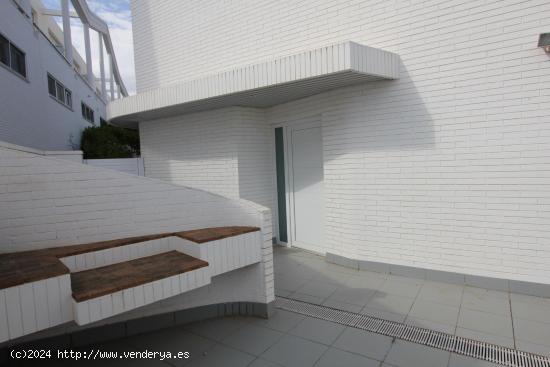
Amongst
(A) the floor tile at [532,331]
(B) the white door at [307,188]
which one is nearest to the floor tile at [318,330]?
(A) the floor tile at [532,331]

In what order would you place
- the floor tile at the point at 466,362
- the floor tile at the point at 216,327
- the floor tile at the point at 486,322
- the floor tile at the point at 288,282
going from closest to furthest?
the floor tile at the point at 466,362, the floor tile at the point at 486,322, the floor tile at the point at 216,327, the floor tile at the point at 288,282

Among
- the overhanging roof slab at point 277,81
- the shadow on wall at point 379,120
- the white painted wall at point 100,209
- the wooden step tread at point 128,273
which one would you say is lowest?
the wooden step tread at point 128,273

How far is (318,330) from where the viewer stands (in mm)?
3621

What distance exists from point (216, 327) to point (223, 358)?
0.61 meters

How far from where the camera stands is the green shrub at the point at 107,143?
45.3ft

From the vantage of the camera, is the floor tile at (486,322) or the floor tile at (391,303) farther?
the floor tile at (391,303)

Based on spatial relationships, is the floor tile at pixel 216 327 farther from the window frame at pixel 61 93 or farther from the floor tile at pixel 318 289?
the window frame at pixel 61 93

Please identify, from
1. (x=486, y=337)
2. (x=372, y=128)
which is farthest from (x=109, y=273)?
(x=372, y=128)

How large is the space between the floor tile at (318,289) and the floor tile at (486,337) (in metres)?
1.62

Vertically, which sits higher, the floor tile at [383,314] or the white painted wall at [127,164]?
the white painted wall at [127,164]

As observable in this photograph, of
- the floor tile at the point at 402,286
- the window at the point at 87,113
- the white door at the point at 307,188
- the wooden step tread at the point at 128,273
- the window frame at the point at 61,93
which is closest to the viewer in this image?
the wooden step tread at the point at 128,273

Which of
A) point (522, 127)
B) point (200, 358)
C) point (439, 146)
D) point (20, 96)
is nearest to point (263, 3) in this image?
point (439, 146)

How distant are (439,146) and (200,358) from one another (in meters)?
3.87

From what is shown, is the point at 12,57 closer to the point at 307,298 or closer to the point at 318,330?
the point at 307,298
